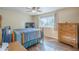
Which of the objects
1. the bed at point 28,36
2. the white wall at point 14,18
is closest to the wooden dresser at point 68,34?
the bed at point 28,36

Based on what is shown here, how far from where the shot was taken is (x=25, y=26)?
1339mm

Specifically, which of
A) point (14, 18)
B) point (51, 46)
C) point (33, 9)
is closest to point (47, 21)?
point (33, 9)

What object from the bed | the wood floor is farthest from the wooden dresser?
the bed

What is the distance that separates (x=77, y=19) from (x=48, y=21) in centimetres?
46

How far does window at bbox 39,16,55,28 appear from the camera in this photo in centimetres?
138

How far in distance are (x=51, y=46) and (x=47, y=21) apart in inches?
16.7

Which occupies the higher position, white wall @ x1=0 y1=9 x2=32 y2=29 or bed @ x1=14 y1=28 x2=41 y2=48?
white wall @ x1=0 y1=9 x2=32 y2=29

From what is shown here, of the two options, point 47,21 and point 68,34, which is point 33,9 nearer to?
point 47,21

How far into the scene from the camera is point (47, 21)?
141cm

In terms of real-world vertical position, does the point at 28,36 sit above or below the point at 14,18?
below

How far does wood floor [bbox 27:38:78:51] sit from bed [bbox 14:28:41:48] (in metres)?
0.08

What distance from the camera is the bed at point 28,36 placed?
1297 mm

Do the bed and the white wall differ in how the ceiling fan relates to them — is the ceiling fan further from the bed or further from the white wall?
the bed

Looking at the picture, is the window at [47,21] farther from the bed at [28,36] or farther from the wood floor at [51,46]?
the wood floor at [51,46]
